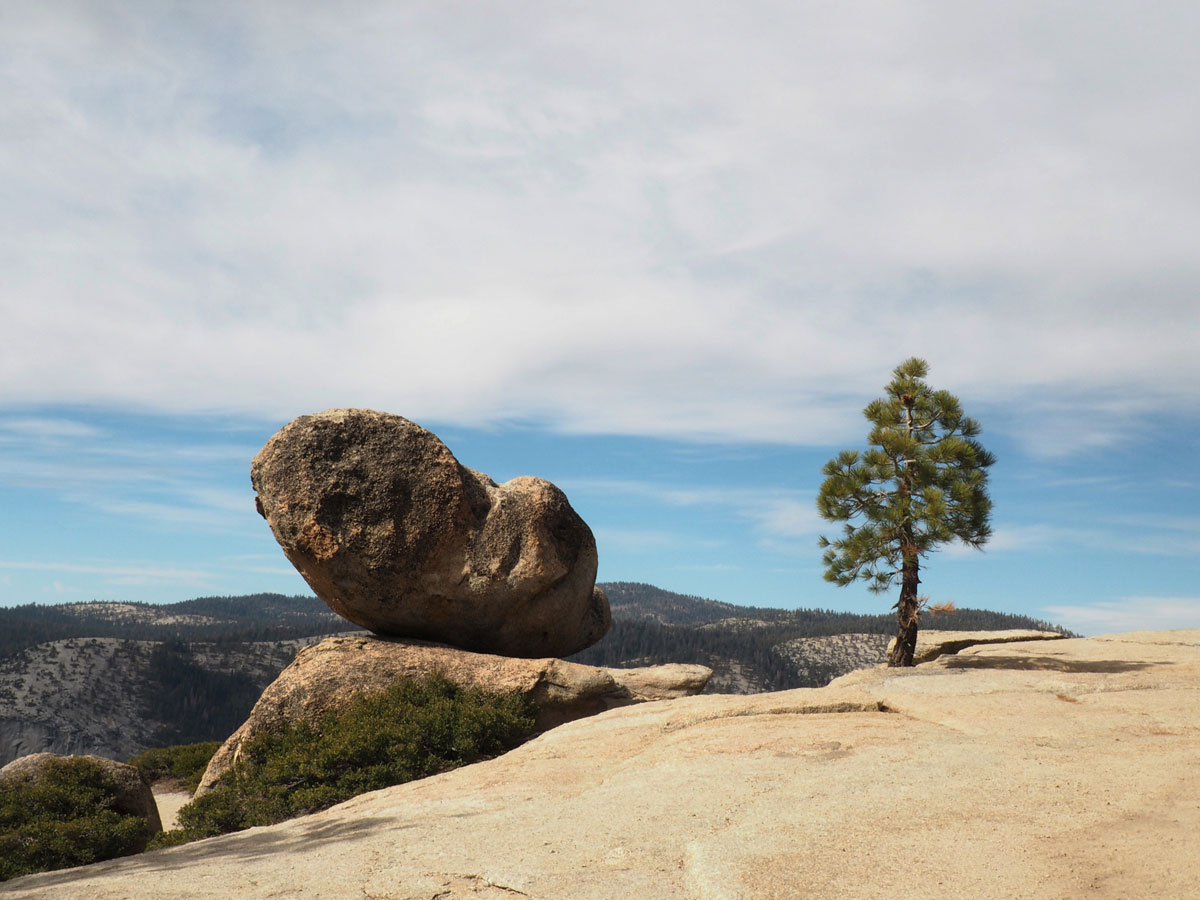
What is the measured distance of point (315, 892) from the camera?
317 inches

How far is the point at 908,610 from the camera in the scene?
2256cm

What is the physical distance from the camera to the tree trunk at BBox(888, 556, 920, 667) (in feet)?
74.1

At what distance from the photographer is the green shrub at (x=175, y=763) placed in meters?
30.4

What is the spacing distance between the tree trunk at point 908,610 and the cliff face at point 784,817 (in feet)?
24.4

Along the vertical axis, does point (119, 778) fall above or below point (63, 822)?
above

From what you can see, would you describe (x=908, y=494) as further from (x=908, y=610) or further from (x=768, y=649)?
(x=768, y=649)

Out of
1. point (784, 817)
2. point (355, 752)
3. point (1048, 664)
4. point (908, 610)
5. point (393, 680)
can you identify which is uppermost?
point (908, 610)

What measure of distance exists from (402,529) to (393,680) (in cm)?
360

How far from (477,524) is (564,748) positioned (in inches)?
355

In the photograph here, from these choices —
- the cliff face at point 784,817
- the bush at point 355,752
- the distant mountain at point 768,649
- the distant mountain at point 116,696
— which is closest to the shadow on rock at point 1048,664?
the cliff face at point 784,817

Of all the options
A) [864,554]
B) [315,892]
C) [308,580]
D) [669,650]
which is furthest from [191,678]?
[315,892]

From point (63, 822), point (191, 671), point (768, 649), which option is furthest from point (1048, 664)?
point (768, 649)

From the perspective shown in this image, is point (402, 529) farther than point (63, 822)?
Yes

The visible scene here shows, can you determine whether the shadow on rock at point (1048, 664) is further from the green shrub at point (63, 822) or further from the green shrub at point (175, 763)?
the green shrub at point (175, 763)
